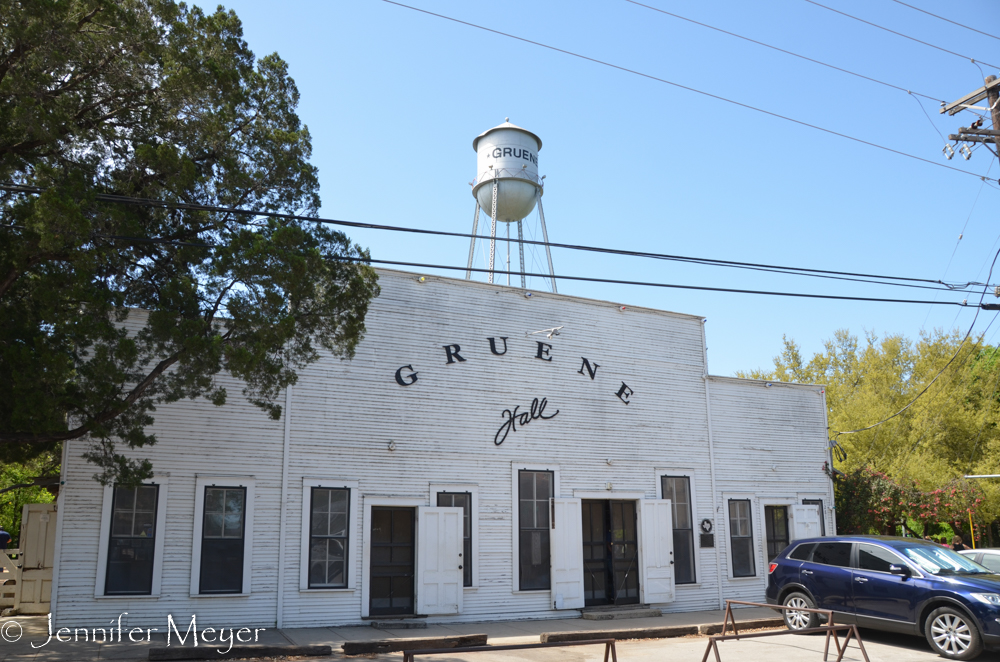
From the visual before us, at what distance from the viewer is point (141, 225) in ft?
35.4

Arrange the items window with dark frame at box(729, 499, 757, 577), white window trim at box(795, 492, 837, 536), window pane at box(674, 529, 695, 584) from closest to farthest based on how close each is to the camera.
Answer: window pane at box(674, 529, 695, 584)
window with dark frame at box(729, 499, 757, 577)
white window trim at box(795, 492, 837, 536)

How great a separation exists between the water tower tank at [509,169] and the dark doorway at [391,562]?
11.7 meters

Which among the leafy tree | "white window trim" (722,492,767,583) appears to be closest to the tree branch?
the leafy tree

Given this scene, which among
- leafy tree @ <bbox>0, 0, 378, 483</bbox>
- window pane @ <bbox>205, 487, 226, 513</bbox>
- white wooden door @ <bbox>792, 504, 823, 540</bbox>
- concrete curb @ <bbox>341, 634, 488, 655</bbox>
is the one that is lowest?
concrete curb @ <bbox>341, 634, 488, 655</bbox>

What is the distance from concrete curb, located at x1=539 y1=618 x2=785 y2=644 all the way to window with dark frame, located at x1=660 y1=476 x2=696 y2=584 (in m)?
2.34

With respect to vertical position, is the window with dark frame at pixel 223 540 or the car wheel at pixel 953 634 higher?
the window with dark frame at pixel 223 540

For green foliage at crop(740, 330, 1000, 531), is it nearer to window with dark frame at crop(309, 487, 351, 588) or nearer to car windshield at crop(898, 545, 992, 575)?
car windshield at crop(898, 545, 992, 575)

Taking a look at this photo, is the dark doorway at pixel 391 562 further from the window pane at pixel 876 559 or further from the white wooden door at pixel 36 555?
the window pane at pixel 876 559

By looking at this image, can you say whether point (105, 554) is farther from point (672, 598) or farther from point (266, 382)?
point (672, 598)

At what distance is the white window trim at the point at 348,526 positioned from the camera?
13.4 meters

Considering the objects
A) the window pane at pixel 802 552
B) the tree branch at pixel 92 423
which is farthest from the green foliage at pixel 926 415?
the tree branch at pixel 92 423

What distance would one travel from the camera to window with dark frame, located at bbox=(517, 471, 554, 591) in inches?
603

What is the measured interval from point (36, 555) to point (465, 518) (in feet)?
25.7

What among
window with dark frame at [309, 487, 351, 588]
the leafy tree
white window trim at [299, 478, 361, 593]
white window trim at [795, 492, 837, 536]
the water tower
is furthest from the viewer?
the water tower
